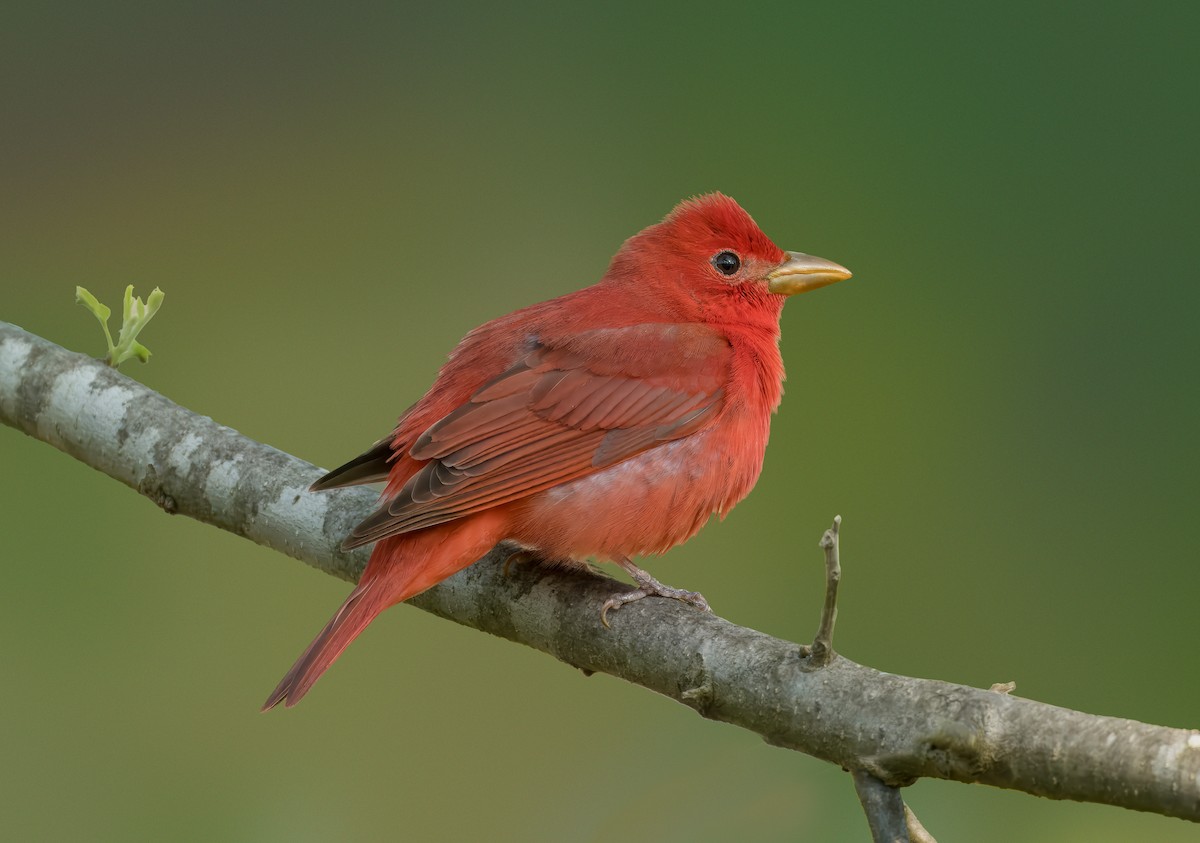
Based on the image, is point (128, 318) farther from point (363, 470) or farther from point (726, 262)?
point (726, 262)

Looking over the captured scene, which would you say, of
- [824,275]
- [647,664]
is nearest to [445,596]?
[647,664]

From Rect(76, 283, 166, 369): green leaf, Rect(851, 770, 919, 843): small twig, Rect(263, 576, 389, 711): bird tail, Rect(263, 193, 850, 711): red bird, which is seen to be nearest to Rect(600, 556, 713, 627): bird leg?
Rect(263, 193, 850, 711): red bird

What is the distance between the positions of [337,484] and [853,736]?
1.09 meters

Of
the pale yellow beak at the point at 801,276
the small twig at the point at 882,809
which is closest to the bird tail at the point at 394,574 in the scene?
the small twig at the point at 882,809

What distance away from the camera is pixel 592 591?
7.36ft

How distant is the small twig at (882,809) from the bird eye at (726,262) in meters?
1.44

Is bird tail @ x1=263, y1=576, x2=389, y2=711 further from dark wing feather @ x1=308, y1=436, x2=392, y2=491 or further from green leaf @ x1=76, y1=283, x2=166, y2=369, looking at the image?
green leaf @ x1=76, y1=283, x2=166, y2=369

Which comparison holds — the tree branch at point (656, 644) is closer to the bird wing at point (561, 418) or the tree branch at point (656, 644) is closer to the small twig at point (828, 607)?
the small twig at point (828, 607)

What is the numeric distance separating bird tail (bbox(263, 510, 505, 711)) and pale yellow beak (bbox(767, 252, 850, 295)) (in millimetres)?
955

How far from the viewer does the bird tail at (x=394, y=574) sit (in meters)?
2.01

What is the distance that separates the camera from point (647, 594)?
219cm

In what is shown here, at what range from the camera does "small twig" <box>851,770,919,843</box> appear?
5.21 feet

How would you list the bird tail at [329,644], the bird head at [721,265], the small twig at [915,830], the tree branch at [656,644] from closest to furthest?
the tree branch at [656,644] → the small twig at [915,830] → the bird tail at [329,644] → the bird head at [721,265]

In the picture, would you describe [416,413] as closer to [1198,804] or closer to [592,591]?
[592,591]
